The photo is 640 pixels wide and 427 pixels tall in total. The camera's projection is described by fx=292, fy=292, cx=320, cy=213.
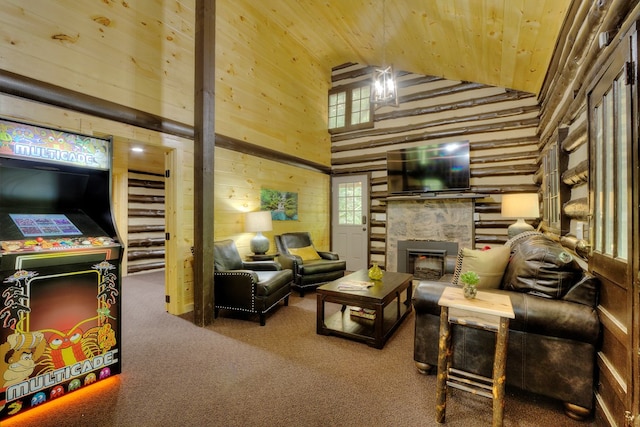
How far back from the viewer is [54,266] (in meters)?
1.99

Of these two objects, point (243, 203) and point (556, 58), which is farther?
point (243, 203)

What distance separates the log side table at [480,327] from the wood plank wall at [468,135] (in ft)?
12.8

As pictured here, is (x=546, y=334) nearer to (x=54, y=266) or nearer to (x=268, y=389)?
(x=268, y=389)

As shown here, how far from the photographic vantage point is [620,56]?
1.56 meters

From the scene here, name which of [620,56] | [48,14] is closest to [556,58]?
[620,56]

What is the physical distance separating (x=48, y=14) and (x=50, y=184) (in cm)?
173

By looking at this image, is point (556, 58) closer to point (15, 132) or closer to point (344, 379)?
point (344, 379)

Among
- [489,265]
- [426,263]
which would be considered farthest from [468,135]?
[489,265]

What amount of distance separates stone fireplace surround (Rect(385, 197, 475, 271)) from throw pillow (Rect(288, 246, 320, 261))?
5.36 ft

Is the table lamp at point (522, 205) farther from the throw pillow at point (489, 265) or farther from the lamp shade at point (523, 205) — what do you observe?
the throw pillow at point (489, 265)

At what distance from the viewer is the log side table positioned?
168 cm

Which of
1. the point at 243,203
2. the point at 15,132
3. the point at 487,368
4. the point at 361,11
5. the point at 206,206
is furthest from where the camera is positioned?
the point at 243,203

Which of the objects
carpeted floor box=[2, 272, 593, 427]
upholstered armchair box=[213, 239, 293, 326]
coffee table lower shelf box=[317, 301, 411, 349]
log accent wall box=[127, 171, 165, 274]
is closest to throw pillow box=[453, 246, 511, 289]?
carpeted floor box=[2, 272, 593, 427]

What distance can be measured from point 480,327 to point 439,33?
3.67 metres
